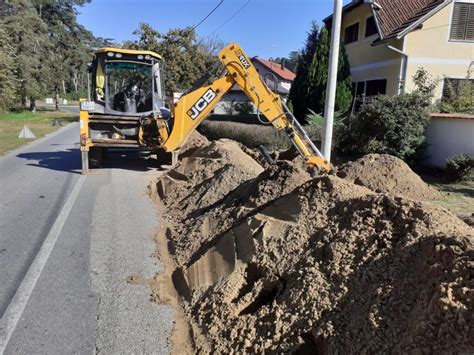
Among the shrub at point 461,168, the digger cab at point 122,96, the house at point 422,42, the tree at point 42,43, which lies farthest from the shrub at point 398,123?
the tree at point 42,43

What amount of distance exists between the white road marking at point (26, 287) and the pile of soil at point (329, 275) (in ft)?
5.37

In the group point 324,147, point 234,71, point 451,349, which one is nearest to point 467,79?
point 324,147

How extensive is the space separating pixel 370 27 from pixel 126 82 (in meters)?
12.8

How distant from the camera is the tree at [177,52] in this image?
117 feet

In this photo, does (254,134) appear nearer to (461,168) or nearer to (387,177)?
(461,168)

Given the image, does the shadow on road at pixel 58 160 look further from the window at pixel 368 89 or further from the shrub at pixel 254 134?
the window at pixel 368 89

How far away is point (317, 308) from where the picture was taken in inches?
141

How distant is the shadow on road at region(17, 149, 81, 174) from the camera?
13.7m

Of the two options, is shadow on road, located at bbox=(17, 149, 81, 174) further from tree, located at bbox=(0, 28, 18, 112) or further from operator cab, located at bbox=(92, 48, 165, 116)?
tree, located at bbox=(0, 28, 18, 112)

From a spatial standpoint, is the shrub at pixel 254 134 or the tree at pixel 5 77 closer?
the shrub at pixel 254 134

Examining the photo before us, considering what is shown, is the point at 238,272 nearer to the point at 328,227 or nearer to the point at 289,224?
the point at 289,224

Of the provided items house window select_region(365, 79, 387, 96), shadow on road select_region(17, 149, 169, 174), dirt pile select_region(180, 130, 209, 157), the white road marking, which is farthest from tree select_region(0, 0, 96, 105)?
the white road marking

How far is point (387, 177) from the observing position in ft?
28.6

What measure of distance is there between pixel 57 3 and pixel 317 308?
215 feet
